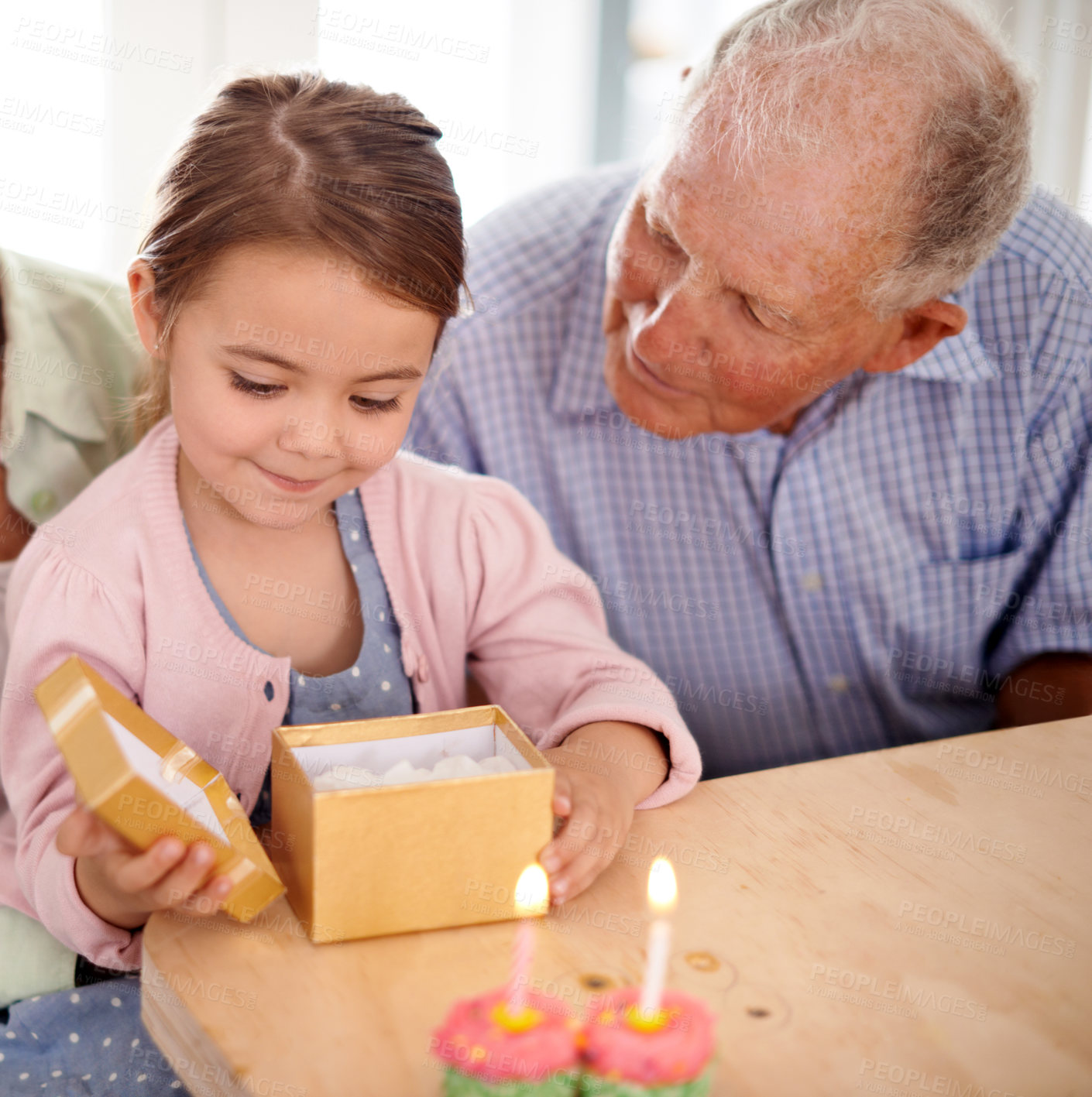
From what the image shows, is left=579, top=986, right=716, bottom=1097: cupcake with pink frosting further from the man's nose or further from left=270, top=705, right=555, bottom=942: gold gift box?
the man's nose

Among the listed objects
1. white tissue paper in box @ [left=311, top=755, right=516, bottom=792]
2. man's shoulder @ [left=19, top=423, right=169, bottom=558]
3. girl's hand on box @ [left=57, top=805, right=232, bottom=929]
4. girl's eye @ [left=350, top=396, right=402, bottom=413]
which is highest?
girl's eye @ [left=350, top=396, right=402, bottom=413]

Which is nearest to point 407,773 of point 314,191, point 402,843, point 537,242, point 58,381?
point 402,843

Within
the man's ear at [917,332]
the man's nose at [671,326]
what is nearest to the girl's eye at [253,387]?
the man's nose at [671,326]

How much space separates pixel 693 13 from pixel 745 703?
208 cm

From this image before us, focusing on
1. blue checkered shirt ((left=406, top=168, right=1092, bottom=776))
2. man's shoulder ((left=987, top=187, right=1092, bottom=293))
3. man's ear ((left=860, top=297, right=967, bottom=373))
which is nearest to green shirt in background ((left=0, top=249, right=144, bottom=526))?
blue checkered shirt ((left=406, top=168, right=1092, bottom=776))

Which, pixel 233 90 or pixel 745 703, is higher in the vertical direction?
pixel 233 90

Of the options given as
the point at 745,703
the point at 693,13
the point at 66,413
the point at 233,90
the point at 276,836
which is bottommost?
the point at 745,703

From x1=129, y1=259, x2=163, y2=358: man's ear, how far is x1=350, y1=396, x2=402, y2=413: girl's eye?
0.71 feet

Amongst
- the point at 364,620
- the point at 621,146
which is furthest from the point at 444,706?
the point at 621,146

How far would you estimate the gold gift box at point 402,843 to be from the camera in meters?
0.79

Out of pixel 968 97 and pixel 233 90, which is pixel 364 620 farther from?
pixel 968 97

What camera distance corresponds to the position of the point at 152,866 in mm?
764

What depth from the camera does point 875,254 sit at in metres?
1.36

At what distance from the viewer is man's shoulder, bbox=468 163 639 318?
1.74 metres
